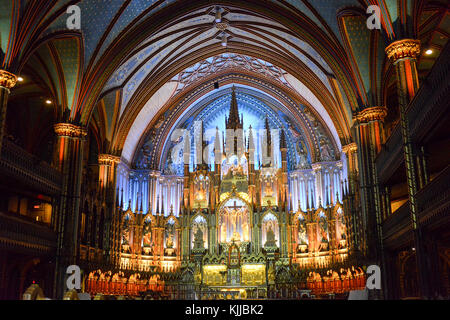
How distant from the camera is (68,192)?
1886 cm

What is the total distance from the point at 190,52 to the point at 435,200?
17604 mm

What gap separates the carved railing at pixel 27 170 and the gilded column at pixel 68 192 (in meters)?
0.50

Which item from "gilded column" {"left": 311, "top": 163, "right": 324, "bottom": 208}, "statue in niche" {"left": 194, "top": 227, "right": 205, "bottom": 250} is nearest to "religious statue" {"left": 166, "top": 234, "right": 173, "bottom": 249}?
"statue in niche" {"left": 194, "top": 227, "right": 205, "bottom": 250}

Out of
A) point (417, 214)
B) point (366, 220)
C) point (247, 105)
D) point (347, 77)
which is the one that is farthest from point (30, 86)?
point (417, 214)

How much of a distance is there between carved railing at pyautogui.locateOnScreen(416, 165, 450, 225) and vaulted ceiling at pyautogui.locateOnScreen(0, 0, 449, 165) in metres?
5.42

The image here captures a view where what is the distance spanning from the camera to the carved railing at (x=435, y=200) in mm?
10875

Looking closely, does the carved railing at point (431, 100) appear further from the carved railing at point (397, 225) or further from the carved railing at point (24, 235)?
the carved railing at point (24, 235)

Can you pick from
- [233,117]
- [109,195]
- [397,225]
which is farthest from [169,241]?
[397,225]

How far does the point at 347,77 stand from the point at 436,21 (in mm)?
4227

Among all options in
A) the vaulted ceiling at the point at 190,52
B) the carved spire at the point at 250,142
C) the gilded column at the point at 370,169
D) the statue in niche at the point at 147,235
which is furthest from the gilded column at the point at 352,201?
the statue in niche at the point at 147,235

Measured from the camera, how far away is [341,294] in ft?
69.4

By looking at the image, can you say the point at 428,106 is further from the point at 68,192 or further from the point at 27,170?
the point at 68,192

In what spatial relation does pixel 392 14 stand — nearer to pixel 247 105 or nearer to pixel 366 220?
pixel 366 220

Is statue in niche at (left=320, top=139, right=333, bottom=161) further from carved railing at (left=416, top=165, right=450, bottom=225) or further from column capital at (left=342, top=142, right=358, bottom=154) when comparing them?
carved railing at (left=416, top=165, right=450, bottom=225)
